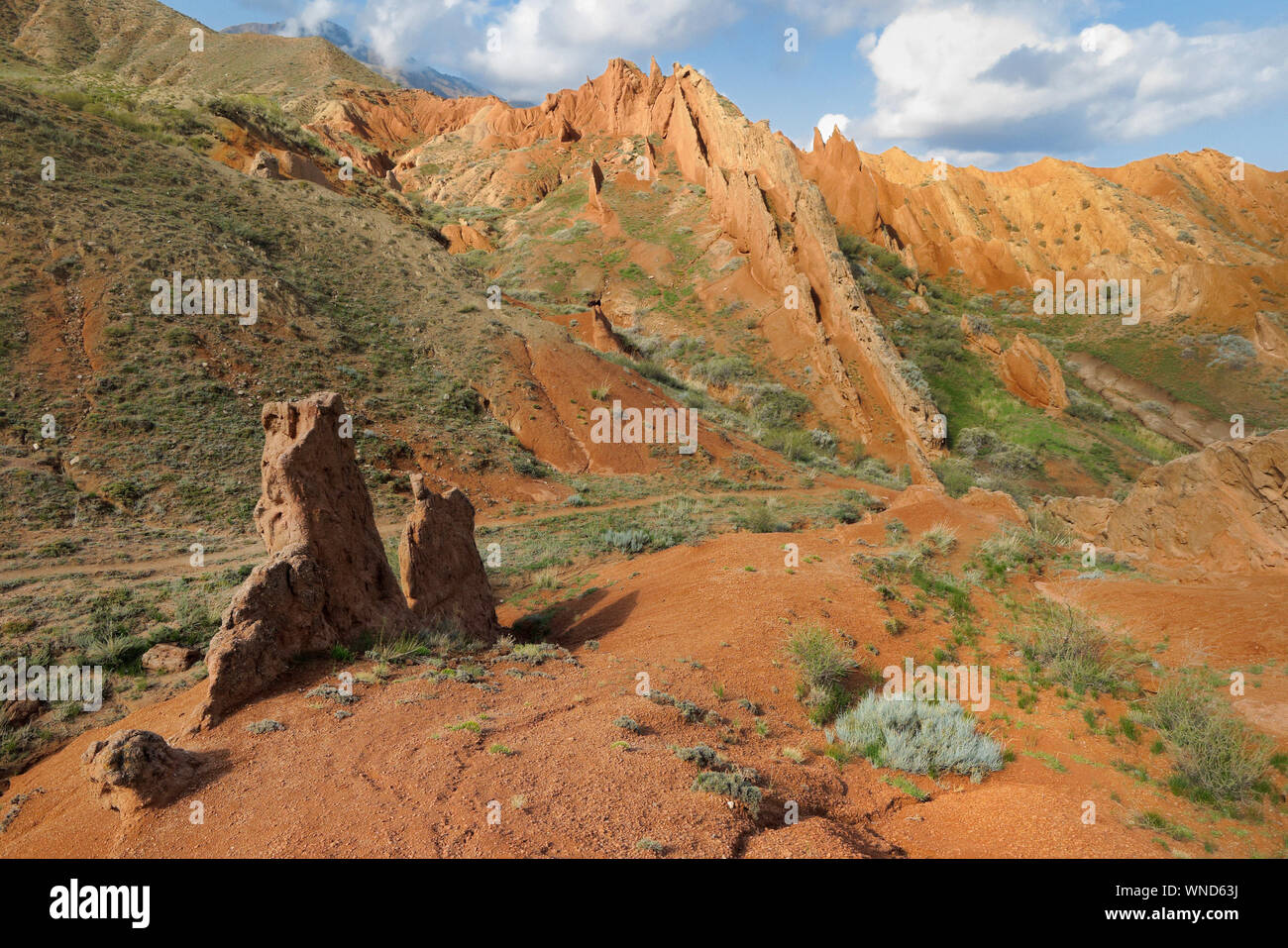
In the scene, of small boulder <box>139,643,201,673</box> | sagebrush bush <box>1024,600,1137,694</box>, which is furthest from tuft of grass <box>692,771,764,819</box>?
small boulder <box>139,643,201,673</box>

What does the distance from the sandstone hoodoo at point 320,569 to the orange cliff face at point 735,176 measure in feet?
75.4

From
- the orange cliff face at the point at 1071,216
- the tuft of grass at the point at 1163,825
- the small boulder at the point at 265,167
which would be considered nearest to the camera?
the tuft of grass at the point at 1163,825

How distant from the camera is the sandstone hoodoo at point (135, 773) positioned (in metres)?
4.54

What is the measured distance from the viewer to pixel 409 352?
2478 cm

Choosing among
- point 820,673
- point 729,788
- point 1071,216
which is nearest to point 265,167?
point 820,673

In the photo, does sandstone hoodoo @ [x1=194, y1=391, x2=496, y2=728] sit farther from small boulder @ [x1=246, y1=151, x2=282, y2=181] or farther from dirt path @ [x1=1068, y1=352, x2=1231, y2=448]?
dirt path @ [x1=1068, y1=352, x2=1231, y2=448]

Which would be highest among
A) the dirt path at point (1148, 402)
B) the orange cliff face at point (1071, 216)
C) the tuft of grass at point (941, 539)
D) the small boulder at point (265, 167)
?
the orange cliff face at point (1071, 216)

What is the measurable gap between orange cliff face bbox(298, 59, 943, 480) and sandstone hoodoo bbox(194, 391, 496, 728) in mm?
22980

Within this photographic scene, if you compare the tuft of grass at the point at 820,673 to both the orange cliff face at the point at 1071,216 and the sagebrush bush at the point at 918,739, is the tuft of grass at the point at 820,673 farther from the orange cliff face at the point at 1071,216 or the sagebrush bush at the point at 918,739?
the orange cliff face at the point at 1071,216

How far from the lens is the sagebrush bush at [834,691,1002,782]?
20.7 feet

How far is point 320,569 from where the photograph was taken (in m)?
7.81

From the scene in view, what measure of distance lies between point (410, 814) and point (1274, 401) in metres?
46.6

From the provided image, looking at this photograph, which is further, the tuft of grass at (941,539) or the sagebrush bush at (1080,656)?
the tuft of grass at (941,539)

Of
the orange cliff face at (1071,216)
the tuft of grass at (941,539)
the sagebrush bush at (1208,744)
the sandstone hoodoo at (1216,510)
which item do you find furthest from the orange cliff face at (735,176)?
the sagebrush bush at (1208,744)
